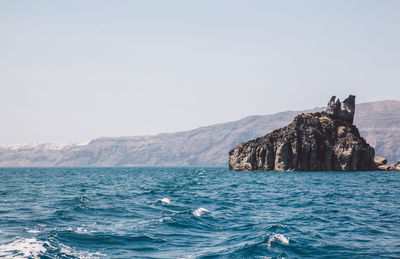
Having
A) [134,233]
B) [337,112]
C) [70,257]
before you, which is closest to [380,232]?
[134,233]

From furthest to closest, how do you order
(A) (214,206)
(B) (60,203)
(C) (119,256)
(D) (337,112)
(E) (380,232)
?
(D) (337,112)
(B) (60,203)
(A) (214,206)
(E) (380,232)
(C) (119,256)

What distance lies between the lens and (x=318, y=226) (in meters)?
25.5

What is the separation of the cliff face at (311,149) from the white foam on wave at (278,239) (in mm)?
128408

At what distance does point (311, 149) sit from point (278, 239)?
13459cm

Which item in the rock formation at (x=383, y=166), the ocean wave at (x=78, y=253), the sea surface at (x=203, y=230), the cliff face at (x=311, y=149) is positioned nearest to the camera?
the ocean wave at (x=78, y=253)

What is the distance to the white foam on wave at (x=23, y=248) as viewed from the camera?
18625mm

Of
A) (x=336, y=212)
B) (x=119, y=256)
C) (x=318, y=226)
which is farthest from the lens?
(x=336, y=212)

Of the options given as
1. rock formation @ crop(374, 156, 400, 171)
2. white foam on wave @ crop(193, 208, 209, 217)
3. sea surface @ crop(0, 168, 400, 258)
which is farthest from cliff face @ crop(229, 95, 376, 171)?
white foam on wave @ crop(193, 208, 209, 217)

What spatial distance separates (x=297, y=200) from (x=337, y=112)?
14214 cm

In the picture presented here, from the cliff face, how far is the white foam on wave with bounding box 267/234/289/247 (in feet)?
421

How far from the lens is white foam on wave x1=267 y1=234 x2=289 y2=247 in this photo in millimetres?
20534

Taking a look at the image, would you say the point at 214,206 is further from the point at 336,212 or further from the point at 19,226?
the point at 19,226

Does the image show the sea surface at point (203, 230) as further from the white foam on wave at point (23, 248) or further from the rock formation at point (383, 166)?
the rock formation at point (383, 166)

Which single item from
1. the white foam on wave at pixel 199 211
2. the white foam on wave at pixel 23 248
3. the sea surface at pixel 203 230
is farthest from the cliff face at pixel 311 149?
the white foam on wave at pixel 23 248
